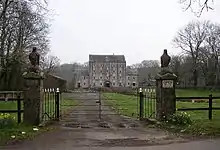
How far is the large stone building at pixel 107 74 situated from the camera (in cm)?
13262

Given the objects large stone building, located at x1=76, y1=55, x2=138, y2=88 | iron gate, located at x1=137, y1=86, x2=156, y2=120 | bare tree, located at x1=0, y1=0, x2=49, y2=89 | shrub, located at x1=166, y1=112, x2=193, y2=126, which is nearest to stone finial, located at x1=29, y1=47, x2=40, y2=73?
iron gate, located at x1=137, y1=86, x2=156, y2=120

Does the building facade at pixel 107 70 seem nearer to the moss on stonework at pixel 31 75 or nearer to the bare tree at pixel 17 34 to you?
the bare tree at pixel 17 34

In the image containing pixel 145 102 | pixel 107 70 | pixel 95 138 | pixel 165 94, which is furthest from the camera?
pixel 107 70

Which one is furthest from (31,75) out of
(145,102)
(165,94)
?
(145,102)

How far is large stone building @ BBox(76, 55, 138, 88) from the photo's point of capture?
435 ft

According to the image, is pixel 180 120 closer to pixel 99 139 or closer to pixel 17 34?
pixel 99 139

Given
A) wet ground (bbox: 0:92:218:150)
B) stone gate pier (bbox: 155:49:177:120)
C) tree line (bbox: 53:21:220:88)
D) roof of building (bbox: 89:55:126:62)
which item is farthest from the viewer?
roof of building (bbox: 89:55:126:62)

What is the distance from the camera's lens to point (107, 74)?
134375 mm

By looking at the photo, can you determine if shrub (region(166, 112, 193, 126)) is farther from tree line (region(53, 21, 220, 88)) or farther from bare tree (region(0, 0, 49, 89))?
tree line (region(53, 21, 220, 88))

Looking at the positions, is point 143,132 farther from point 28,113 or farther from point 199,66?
point 199,66

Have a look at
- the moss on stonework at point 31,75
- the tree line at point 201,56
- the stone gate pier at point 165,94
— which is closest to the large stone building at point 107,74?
the tree line at point 201,56

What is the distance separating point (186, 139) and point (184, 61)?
84.6 meters

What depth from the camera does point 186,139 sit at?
1214cm

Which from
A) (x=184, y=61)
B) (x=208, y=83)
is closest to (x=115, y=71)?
(x=184, y=61)
